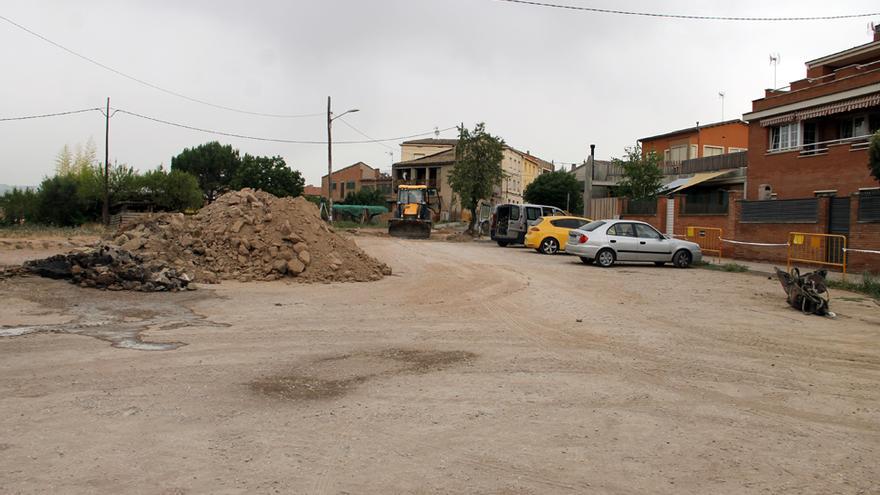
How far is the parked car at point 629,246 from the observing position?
19.3m

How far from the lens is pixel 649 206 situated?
30.1m

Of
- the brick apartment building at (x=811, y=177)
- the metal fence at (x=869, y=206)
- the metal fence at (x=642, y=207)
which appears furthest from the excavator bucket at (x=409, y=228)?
the metal fence at (x=869, y=206)

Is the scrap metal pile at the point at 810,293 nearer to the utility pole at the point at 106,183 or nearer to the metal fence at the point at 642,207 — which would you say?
the metal fence at the point at 642,207

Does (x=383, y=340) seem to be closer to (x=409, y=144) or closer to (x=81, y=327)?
Answer: (x=81, y=327)

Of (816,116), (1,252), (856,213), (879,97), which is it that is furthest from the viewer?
(816,116)

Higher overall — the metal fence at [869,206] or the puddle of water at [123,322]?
the metal fence at [869,206]

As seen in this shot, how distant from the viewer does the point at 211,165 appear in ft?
234

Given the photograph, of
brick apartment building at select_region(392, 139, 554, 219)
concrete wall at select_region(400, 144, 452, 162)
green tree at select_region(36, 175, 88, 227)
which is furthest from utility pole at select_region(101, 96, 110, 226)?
concrete wall at select_region(400, 144, 452, 162)

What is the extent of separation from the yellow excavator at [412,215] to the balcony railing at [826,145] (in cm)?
1817

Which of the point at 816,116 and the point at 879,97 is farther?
the point at 816,116

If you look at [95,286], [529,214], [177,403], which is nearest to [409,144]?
[529,214]

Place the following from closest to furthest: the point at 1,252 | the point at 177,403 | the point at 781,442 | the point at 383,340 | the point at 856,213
Result: the point at 781,442 → the point at 177,403 → the point at 383,340 → the point at 856,213 → the point at 1,252

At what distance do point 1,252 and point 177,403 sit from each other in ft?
63.4

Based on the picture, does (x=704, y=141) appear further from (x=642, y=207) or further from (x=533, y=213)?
(x=533, y=213)
